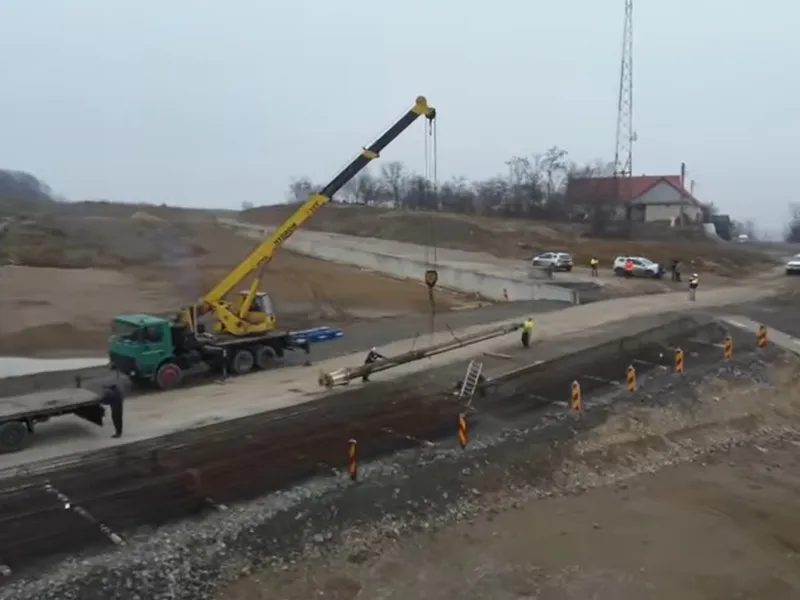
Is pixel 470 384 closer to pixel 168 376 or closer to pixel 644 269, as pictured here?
pixel 168 376

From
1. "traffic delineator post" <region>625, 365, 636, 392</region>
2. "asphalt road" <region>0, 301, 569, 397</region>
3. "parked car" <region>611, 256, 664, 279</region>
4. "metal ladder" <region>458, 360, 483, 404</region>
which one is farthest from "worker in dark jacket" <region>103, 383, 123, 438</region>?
"parked car" <region>611, 256, 664, 279</region>

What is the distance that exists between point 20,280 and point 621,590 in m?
34.3

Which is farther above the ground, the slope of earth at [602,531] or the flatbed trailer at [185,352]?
the flatbed trailer at [185,352]

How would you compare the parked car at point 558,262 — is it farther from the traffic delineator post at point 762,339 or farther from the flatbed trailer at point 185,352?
the flatbed trailer at point 185,352

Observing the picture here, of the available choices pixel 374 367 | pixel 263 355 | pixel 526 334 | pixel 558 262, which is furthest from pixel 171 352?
pixel 558 262

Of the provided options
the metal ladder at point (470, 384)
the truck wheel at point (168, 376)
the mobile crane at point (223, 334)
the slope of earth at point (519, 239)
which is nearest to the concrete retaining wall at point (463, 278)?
the slope of earth at point (519, 239)

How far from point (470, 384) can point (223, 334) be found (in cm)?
738

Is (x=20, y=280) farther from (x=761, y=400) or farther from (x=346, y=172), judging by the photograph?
(x=761, y=400)

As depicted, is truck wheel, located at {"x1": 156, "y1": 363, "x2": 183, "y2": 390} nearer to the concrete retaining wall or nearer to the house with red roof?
the concrete retaining wall

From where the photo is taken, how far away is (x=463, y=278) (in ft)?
129

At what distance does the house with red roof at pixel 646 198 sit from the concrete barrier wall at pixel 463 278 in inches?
1890

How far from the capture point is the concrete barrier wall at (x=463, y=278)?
35.6 metres

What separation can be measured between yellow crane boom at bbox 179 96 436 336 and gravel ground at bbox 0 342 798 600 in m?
8.85

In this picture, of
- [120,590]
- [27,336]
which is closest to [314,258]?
[27,336]
